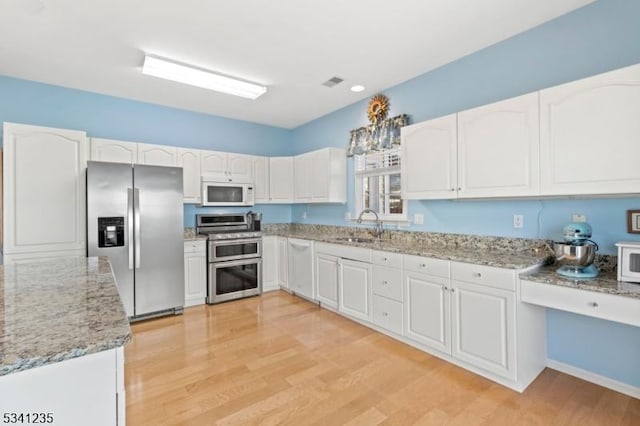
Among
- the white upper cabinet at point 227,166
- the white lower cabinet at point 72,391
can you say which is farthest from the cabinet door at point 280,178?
the white lower cabinet at point 72,391

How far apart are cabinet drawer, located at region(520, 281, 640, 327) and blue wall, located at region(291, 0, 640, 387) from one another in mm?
560

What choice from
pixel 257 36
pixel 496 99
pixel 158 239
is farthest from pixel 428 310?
pixel 158 239

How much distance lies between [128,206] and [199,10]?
7.22 ft

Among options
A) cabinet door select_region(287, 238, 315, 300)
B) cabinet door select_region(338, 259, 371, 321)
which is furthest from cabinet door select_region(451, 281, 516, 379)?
cabinet door select_region(287, 238, 315, 300)

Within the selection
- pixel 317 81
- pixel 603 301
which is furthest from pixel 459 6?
pixel 603 301

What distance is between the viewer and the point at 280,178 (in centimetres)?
504

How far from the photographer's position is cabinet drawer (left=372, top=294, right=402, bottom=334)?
2.94 metres

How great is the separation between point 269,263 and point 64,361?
3881 mm

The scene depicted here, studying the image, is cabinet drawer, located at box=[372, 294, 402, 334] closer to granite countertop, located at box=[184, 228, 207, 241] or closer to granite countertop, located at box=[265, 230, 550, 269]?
granite countertop, located at box=[265, 230, 550, 269]

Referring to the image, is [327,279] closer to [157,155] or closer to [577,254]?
[577,254]

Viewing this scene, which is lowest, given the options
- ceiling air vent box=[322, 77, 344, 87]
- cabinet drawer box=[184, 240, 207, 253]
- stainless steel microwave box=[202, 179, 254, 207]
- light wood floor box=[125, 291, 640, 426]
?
light wood floor box=[125, 291, 640, 426]

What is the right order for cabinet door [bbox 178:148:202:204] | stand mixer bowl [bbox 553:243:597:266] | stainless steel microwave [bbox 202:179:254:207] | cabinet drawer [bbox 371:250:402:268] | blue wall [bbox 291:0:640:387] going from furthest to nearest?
stainless steel microwave [bbox 202:179:254:207], cabinet door [bbox 178:148:202:204], cabinet drawer [bbox 371:250:402:268], blue wall [bbox 291:0:640:387], stand mixer bowl [bbox 553:243:597:266]

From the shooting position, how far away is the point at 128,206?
344 cm

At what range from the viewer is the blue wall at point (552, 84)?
2158mm
